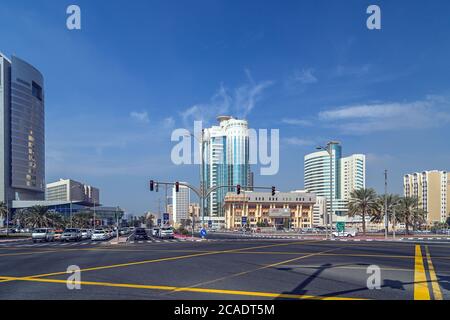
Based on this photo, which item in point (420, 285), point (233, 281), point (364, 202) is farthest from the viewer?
point (364, 202)

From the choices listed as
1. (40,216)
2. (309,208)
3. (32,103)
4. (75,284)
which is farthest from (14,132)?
(75,284)

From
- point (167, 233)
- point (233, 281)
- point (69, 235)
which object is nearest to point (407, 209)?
point (167, 233)

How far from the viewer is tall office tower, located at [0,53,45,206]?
15250cm

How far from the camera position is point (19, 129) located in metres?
159

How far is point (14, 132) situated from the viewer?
15738 cm

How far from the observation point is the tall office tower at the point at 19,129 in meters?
152

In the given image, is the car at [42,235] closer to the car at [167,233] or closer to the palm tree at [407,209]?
the car at [167,233]

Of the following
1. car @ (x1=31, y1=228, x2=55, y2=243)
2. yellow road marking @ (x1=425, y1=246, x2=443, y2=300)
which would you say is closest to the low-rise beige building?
car @ (x1=31, y1=228, x2=55, y2=243)

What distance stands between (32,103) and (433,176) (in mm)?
167263

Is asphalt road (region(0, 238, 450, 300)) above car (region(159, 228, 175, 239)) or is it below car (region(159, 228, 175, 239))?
above

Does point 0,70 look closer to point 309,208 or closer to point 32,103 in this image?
point 32,103

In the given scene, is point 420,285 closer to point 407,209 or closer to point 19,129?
point 407,209

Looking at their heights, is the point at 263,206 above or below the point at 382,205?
below

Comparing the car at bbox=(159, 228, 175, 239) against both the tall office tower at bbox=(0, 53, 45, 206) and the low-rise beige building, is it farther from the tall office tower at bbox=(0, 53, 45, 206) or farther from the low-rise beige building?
the tall office tower at bbox=(0, 53, 45, 206)
